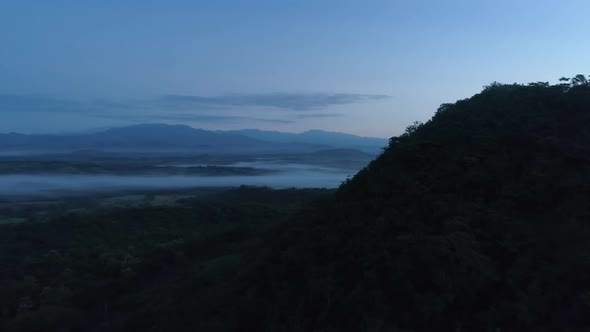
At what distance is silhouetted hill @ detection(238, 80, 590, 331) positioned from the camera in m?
6.49

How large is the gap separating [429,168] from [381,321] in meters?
4.49

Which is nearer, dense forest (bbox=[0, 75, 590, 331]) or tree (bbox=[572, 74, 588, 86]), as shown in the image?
dense forest (bbox=[0, 75, 590, 331])

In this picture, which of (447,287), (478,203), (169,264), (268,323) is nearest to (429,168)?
(478,203)

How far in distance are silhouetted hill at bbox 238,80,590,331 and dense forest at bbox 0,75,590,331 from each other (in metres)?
0.02

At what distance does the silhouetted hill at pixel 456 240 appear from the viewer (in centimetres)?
649

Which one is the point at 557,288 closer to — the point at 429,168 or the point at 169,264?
the point at 429,168

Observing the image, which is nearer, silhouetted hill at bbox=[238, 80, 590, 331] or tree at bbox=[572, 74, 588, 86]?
silhouetted hill at bbox=[238, 80, 590, 331]

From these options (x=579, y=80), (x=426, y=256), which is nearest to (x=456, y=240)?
(x=426, y=256)

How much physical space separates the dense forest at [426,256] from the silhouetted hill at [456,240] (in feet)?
0.08

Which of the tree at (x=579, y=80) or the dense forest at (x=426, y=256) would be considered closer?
the dense forest at (x=426, y=256)

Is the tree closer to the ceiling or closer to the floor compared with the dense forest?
closer to the ceiling

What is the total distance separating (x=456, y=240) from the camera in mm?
7242

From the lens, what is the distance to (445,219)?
803cm

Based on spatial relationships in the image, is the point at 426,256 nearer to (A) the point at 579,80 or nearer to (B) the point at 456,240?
(B) the point at 456,240
